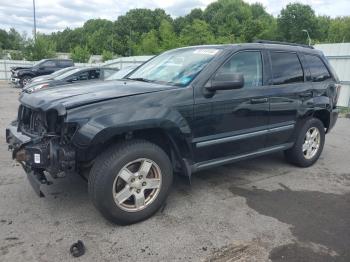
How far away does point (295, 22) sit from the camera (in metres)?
74.4

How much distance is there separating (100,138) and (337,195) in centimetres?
310

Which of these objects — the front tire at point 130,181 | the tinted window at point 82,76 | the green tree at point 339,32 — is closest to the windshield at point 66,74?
the tinted window at point 82,76

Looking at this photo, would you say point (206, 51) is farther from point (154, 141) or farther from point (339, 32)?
point (339, 32)

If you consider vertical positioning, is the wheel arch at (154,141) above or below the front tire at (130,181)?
above

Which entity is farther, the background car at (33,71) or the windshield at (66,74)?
the background car at (33,71)

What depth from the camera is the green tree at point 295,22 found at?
73175 millimetres

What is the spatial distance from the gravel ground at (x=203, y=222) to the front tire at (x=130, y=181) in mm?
170

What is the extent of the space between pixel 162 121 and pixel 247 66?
5.11 feet

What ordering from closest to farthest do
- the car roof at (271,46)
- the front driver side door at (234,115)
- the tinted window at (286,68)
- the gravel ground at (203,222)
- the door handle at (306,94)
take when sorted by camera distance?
the gravel ground at (203,222) < the front driver side door at (234,115) < the car roof at (271,46) < the tinted window at (286,68) < the door handle at (306,94)

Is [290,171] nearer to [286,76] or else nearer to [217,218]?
[286,76]

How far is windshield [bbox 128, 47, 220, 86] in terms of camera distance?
4055 mm

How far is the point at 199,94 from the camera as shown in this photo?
3842 mm

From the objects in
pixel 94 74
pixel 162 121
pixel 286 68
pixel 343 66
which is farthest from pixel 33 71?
pixel 162 121

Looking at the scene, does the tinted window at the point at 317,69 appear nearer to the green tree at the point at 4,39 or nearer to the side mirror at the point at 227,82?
the side mirror at the point at 227,82
